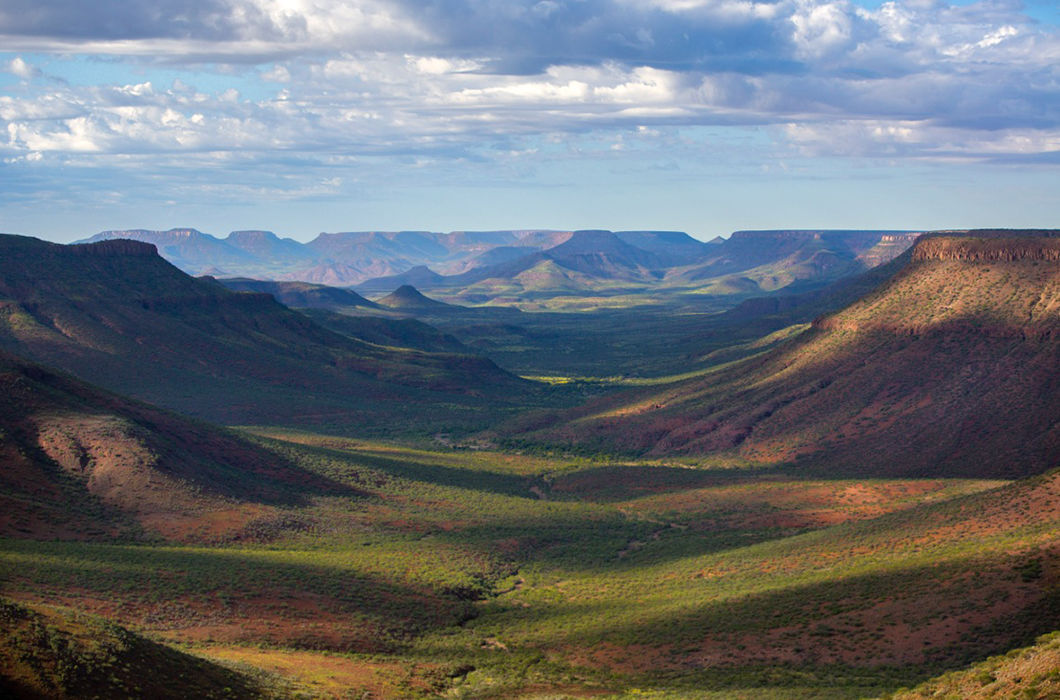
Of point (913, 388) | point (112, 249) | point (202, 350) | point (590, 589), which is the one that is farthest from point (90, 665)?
point (112, 249)

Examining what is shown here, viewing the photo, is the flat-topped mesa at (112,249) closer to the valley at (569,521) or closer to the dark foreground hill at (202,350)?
the dark foreground hill at (202,350)

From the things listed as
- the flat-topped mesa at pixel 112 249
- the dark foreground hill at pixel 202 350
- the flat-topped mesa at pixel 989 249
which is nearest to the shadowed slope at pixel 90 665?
the flat-topped mesa at pixel 989 249

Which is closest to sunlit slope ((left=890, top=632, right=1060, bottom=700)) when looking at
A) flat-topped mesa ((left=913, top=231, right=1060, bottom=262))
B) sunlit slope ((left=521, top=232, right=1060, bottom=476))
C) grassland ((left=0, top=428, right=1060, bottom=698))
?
grassland ((left=0, top=428, right=1060, bottom=698))

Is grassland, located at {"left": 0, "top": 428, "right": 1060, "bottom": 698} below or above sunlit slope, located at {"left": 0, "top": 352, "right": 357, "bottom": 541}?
below

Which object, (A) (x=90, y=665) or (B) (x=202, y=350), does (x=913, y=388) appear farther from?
(B) (x=202, y=350)

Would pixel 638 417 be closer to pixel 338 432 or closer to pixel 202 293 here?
pixel 338 432

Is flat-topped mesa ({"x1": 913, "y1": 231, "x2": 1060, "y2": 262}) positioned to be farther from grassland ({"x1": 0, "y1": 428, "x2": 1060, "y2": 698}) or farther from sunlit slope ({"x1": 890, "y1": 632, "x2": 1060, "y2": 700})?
sunlit slope ({"x1": 890, "y1": 632, "x2": 1060, "y2": 700})

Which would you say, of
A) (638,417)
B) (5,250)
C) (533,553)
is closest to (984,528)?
(533,553)
